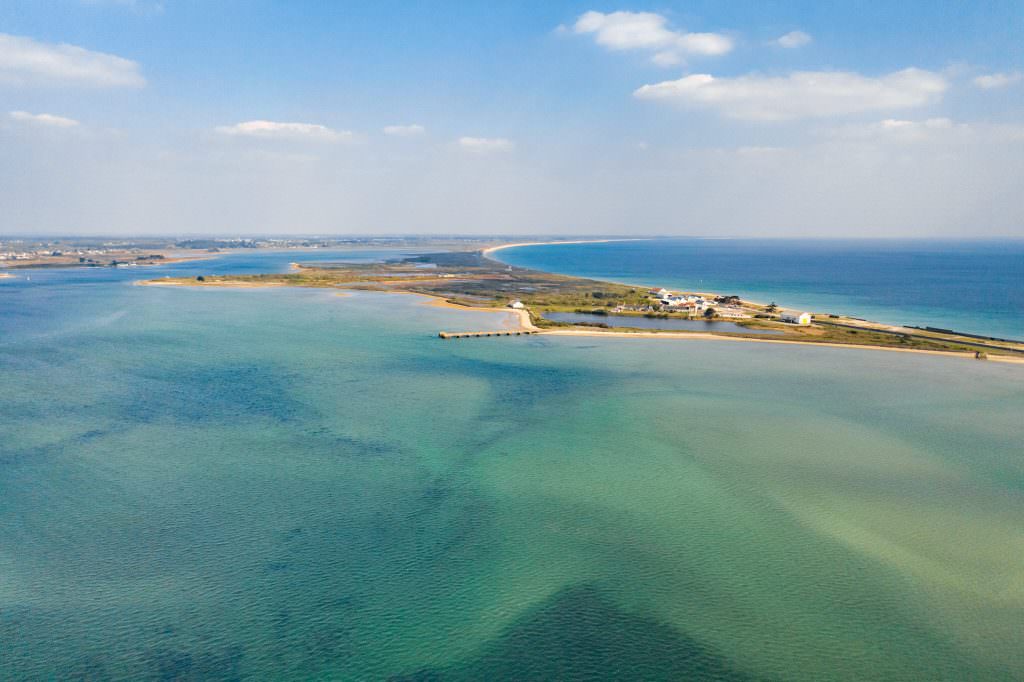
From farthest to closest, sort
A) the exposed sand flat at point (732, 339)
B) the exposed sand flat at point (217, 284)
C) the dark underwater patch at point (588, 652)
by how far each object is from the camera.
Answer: the exposed sand flat at point (217, 284) < the exposed sand flat at point (732, 339) < the dark underwater patch at point (588, 652)

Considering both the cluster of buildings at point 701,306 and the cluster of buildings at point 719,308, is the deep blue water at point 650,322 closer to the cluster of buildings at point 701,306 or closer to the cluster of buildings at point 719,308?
the cluster of buildings at point 701,306

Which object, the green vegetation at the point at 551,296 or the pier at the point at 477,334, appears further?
the green vegetation at the point at 551,296

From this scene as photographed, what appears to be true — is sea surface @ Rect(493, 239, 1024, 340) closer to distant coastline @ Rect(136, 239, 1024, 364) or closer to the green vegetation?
distant coastline @ Rect(136, 239, 1024, 364)

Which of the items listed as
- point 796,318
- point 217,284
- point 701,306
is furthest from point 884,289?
point 217,284

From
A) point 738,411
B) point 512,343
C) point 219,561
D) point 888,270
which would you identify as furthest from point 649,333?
point 888,270

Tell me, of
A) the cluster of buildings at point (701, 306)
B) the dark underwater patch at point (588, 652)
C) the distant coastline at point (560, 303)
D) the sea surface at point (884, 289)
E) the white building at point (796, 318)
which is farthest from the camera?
the cluster of buildings at point (701, 306)


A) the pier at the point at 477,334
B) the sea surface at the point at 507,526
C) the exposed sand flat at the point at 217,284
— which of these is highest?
the exposed sand flat at the point at 217,284

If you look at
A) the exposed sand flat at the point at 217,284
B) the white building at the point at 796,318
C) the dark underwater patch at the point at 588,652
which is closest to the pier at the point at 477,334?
the white building at the point at 796,318

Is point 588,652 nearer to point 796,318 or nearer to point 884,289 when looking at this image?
point 796,318

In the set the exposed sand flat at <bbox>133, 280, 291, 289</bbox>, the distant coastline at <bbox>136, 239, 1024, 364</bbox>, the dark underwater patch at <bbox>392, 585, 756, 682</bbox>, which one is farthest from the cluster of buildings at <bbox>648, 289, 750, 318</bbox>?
the exposed sand flat at <bbox>133, 280, 291, 289</bbox>
